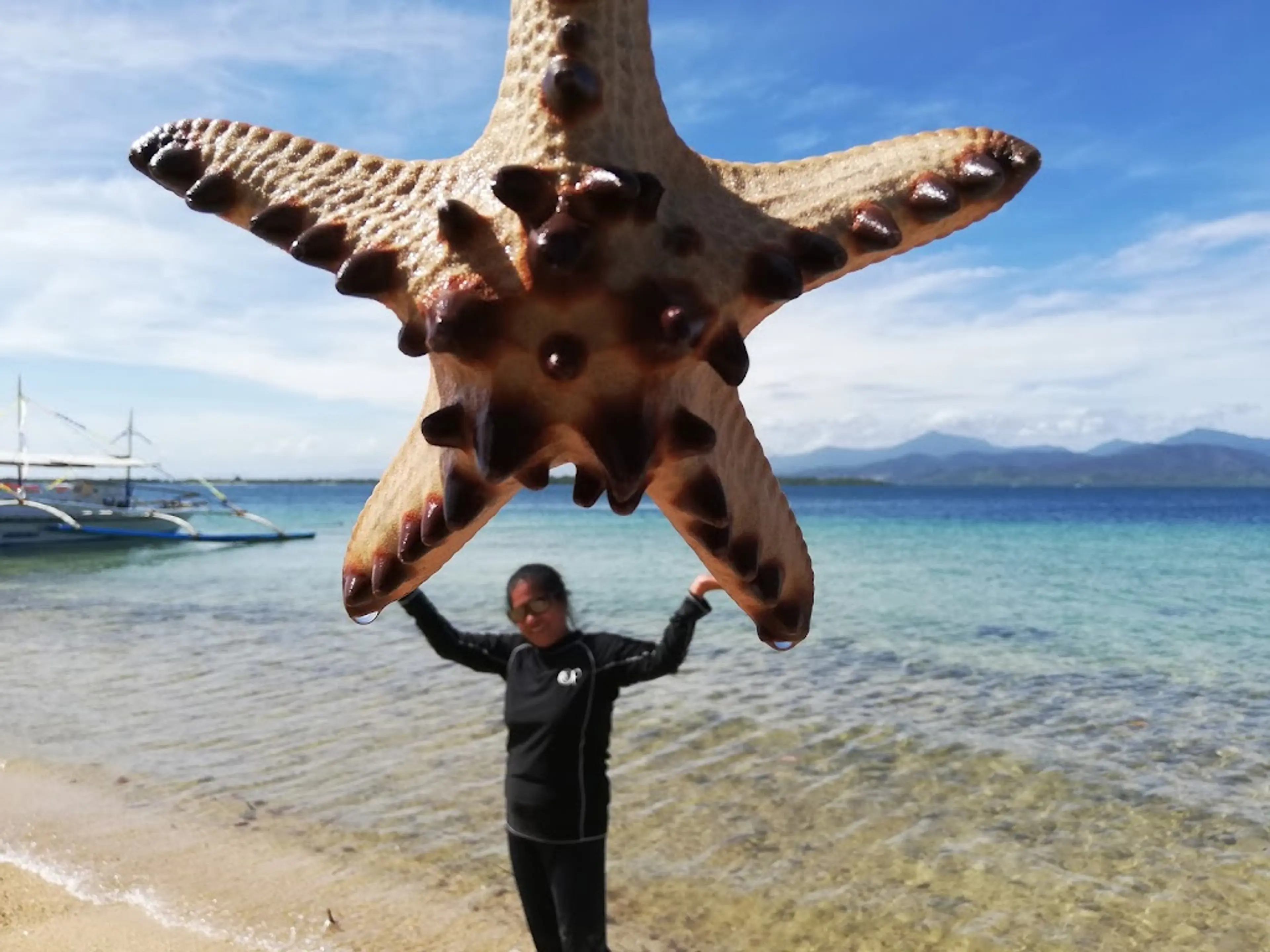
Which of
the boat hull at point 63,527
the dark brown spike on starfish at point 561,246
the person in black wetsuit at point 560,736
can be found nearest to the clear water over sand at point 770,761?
the person in black wetsuit at point 560,736

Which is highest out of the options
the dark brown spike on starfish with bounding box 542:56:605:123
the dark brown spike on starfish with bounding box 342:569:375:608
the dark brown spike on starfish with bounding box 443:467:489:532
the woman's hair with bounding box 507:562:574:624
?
the dark brown spike on starfish with bounding box 542:56:605:123

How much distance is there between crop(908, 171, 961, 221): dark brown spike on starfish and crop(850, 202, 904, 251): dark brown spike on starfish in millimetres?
55

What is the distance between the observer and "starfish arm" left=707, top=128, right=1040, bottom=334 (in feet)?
3.59

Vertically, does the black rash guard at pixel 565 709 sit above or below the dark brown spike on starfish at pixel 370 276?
below

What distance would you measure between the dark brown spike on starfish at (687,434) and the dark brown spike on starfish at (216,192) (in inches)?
24.2

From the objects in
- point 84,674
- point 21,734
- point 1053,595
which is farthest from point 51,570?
point 1053,595

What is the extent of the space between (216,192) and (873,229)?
2.51 feet

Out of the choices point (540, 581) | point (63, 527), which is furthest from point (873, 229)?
point (63, 527)

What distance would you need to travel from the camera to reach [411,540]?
114 centimetres

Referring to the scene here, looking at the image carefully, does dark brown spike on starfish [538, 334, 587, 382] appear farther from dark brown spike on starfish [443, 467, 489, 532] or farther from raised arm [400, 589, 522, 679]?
raised arm [400, 589, 522, 679]

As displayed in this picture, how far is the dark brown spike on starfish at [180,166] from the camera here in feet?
4.02

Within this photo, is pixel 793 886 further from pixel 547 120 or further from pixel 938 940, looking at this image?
pixel 547 120

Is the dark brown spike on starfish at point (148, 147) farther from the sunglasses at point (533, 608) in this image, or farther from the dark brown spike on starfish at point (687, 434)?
the sunglasses at point (533, 608)

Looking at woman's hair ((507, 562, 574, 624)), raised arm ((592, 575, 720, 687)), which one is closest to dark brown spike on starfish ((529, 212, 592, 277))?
raised arm ((592, 575, 720, 687))
